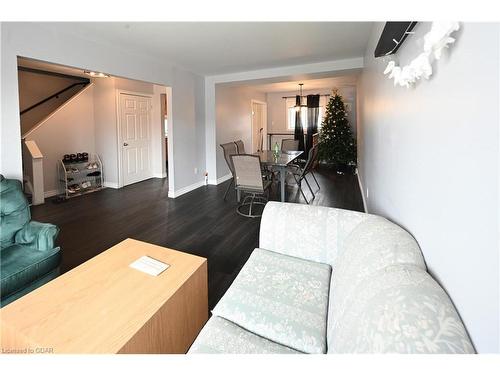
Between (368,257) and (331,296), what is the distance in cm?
31

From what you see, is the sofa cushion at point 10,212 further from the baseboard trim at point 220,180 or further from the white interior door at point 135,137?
the baseboard trim at point 220,180

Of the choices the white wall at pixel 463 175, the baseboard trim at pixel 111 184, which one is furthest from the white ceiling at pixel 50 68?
the white wall at pixel 463 175

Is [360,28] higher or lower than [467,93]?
higher

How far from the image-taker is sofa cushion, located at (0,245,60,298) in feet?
5.42

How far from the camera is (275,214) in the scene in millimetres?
1829

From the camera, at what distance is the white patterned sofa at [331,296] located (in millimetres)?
698

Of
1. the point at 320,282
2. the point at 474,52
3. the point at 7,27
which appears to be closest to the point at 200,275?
the point at 320,282

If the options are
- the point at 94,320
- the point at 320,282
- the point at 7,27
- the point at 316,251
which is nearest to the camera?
the point at 94,320

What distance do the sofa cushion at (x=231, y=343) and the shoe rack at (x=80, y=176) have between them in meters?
4.81

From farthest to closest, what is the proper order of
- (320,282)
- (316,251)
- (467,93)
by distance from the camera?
(316,251) → (320,282) → (467,93)

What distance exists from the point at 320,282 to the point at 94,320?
110 centimetres

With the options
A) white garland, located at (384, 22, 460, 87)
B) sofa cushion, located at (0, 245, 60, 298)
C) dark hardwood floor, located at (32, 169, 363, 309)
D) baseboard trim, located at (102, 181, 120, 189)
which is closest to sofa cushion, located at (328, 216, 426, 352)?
white garland, located at (384, 22, 460, 87)

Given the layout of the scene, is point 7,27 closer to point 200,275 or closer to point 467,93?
point 200,275

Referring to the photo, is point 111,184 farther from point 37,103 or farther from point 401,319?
point 401,319
